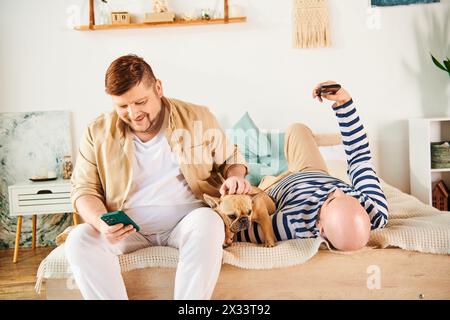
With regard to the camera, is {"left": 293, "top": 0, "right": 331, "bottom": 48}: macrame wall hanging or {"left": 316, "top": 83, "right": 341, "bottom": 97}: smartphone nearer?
{"left": 316, "top": 83, "right": 341, "bottom": 97}: smartphone

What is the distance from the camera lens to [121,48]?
9.75ft

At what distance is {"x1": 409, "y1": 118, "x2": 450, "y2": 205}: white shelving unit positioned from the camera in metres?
2.88

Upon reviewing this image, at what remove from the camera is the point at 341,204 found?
1.38 metres

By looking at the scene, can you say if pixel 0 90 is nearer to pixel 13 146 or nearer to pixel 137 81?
pixel 13 146

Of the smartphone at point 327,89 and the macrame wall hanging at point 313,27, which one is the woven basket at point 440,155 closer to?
the macrame wall hanging at point 313,27

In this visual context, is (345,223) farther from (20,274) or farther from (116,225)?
(20,274)

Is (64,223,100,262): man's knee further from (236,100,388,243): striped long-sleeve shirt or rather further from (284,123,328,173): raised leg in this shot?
(284,123,328,173): raised leg

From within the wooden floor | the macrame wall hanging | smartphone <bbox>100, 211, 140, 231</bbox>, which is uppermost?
the macrame wall hanging

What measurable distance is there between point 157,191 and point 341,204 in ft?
1.83

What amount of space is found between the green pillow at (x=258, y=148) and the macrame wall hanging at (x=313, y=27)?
0.55 meters

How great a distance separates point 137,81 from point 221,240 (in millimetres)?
516

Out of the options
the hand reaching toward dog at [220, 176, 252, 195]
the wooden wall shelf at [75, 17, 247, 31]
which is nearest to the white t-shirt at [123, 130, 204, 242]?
the hand reaching toward dog at [220, 176, 252, 195]

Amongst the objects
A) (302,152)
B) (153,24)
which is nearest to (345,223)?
(302,152)

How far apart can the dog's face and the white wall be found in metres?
1.53
